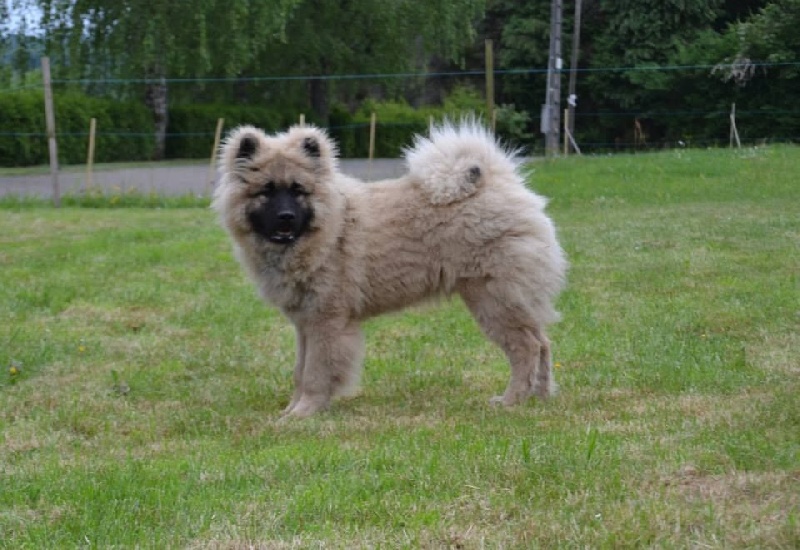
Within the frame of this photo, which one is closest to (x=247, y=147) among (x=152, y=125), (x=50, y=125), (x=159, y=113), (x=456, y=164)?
(x=456, y=164)

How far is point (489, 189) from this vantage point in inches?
266

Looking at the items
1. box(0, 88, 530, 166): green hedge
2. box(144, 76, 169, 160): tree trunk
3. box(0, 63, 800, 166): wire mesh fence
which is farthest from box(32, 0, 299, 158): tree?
box(144, 76, 169, 160): tree trunk

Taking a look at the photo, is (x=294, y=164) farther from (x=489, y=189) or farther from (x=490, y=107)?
(x=490, y=107)

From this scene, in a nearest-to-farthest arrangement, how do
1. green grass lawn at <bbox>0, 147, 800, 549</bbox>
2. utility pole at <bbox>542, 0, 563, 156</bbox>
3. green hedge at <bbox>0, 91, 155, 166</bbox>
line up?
1. green grass lawn at <bbox>0, 147, 800, 549</bbox>
2. green hedge at <bbox>0, 91, 155, 166</bbox>
3. utility pole at <bbox>542, 0, 563, 156</bbox>

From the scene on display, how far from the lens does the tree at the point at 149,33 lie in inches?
1022

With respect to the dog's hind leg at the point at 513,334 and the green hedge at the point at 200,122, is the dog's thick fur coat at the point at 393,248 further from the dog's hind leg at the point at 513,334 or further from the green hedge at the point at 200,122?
the green hedge at the point at 200,122

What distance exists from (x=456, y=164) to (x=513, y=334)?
1.09 meters

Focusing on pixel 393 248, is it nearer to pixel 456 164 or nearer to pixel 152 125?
pixel 456 164

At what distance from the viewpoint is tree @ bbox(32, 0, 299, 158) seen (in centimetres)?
2597

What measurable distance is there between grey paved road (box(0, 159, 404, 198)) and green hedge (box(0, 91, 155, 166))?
109cm

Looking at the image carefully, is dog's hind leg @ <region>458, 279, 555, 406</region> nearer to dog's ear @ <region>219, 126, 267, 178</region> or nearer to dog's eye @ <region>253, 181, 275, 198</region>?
dog's eye @ <region>253, 181, 275, 198</region>

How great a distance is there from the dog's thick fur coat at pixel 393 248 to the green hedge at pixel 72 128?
63.9ft

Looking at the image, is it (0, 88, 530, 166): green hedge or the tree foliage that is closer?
the tree foliage

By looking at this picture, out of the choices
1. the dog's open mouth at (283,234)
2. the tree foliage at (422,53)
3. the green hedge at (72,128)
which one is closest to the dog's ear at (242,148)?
the dog's open mouth at (283,234)
